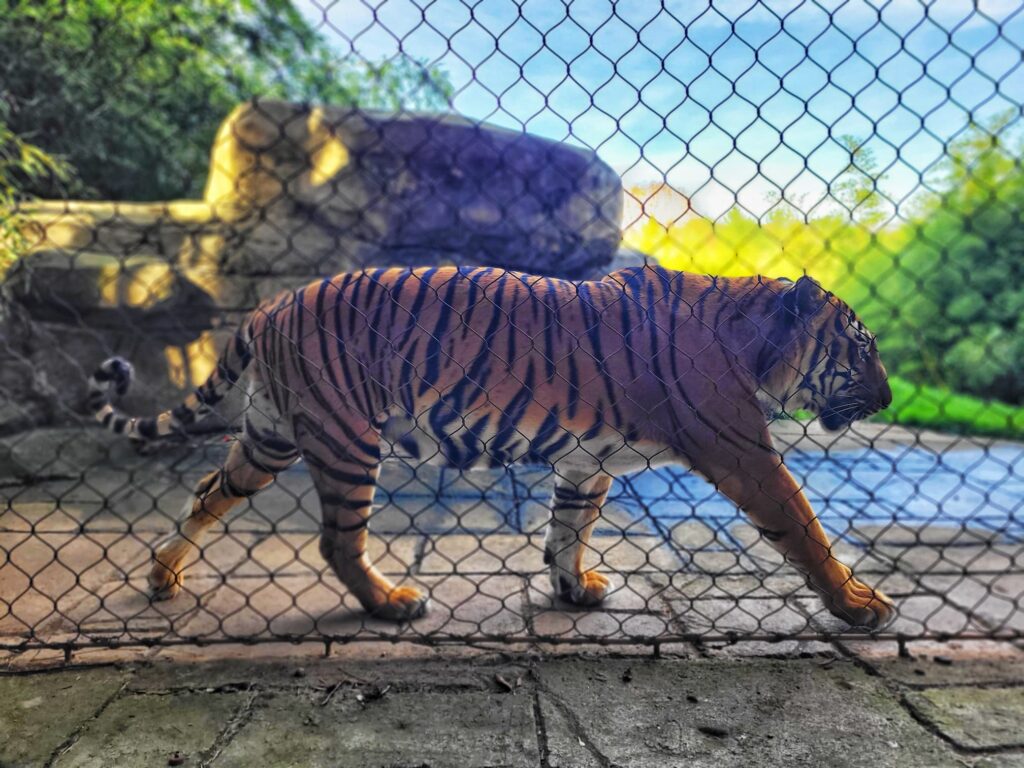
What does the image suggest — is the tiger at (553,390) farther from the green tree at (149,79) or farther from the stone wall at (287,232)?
the stone wall at (287,232)

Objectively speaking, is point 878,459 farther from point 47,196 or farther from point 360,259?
point 47,196

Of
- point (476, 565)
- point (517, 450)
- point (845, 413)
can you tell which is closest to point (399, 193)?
point (476, 565)

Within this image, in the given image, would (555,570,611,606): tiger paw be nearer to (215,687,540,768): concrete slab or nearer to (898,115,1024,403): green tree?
(215,687,540,768): concrete slab

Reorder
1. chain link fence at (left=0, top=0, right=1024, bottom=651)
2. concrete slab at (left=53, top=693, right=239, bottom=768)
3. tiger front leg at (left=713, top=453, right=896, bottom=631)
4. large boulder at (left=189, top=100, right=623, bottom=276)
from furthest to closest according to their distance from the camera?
large boulder at (left=189, top=100, right=623, bottom=276) < tiger front leg at (left=713, top=453, right=896, bottom=631) < chain link fence at (left=0, top=0, right=1024, bottom=651) < concrete slab at (left=53, top=693, right=239, bottom=768)

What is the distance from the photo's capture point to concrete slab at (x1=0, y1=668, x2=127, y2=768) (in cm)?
155

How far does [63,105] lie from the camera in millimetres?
4309

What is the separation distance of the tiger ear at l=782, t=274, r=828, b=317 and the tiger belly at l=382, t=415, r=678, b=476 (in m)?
0.51

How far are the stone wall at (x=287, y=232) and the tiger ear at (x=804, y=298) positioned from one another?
2.35 m

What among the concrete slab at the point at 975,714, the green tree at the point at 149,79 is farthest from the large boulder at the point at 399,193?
the concrete slab at the point at 975,714

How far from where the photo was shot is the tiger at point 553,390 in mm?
1972

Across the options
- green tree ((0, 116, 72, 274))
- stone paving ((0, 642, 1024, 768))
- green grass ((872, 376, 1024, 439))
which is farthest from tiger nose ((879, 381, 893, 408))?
green tree ((0, 116, 72, 274))

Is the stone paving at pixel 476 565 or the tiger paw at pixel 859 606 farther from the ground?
the tiger paw at pixel 859 606

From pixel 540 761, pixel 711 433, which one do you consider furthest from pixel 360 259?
pixel 540 761

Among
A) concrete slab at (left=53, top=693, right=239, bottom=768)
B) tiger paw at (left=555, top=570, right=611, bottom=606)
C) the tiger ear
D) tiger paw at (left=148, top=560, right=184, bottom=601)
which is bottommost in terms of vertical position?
tiger paw at (left=148, top=560, right=184, bottom=601)
